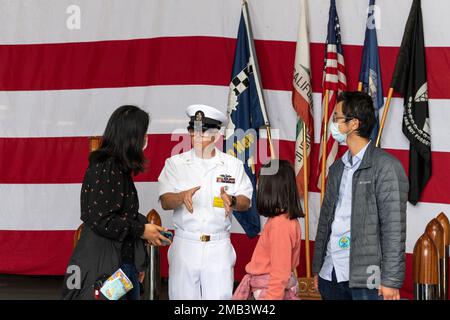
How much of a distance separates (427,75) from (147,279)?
7.75 ft

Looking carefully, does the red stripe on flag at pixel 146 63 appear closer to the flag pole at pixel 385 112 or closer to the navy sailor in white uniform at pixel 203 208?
the flag pole at pixel 385 112

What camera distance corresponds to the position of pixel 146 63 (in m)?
5.75

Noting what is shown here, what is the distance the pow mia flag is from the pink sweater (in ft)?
7.19

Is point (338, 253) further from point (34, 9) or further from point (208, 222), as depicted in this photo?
point (34, 9)

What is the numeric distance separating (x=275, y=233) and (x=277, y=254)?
92 mm

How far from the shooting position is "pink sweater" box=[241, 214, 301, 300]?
3096 mm

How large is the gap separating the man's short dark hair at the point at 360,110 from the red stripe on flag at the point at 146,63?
2.21 meters

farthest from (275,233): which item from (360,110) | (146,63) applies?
(146,63)

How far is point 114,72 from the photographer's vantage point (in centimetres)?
578

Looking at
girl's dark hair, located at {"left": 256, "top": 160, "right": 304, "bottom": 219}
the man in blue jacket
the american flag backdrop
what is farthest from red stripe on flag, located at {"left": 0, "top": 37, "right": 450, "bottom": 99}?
girl's dark hair, located at {"left": 256, "top": 160, "right": 304, "bottom": 219}

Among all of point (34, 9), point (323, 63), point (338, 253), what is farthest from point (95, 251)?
point (34, 9)

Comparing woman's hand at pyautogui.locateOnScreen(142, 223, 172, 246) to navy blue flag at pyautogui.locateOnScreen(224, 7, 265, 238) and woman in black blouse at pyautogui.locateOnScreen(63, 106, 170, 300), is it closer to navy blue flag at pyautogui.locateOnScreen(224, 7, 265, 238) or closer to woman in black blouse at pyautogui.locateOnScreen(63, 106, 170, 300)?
woman in black blouse at pyautogui.locateOnScreen(63, 106, 170, 300)

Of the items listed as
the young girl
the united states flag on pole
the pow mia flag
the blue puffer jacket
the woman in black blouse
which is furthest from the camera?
the united states flag on pole
